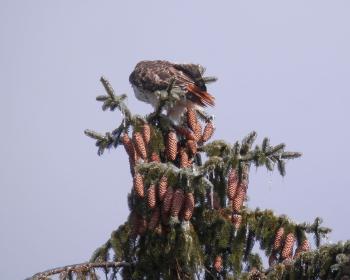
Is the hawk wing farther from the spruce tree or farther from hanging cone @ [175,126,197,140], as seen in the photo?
the spruce tree

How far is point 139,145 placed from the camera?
6184 millimetres

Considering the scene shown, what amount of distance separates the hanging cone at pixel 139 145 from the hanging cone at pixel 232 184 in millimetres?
802

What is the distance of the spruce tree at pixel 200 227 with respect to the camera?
562cm

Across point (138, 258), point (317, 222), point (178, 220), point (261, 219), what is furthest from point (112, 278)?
point (317, 222)

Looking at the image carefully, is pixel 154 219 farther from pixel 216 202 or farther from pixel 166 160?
pixel 166 160

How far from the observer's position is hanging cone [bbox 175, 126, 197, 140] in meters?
6.82

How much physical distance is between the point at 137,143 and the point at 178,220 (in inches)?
34.8

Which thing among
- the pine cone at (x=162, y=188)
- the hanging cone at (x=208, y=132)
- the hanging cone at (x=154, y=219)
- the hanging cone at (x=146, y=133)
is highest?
the hanging cone at (x=208, y=132)

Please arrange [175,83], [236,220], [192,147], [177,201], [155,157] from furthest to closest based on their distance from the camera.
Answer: [175,83] → [192,147] → [155,157] → [236,220] → [177,201]

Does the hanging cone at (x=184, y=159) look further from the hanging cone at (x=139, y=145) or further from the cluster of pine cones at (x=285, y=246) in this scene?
the cluster of pine cones at (x=285, y=246)

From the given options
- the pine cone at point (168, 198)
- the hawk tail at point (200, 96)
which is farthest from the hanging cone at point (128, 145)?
the hawk tail at point (200, 96)

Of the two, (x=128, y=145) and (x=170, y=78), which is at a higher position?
(x=170, y=78)

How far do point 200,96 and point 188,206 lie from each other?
323cm

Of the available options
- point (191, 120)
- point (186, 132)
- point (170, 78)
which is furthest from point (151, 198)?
point (170, 78)
